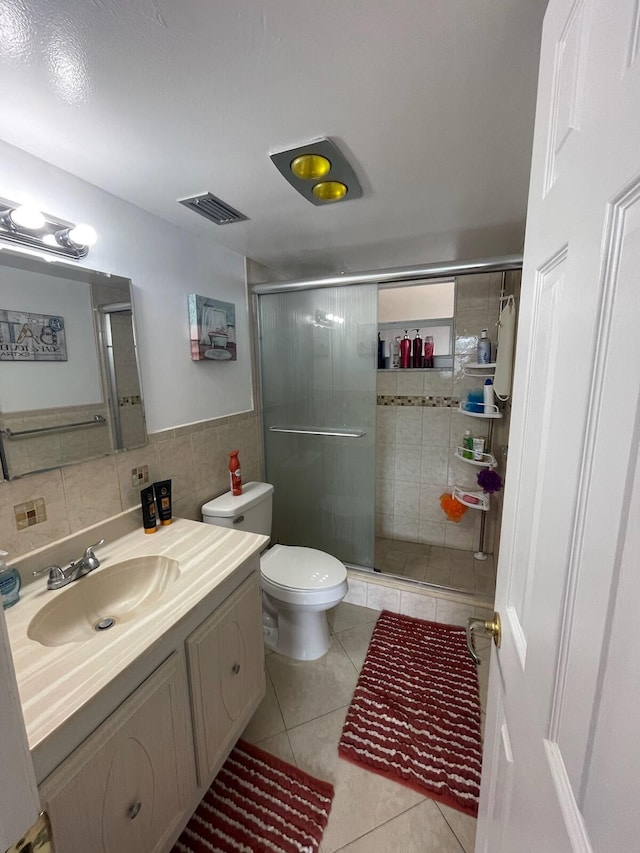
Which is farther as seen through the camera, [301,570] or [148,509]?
[301,570]

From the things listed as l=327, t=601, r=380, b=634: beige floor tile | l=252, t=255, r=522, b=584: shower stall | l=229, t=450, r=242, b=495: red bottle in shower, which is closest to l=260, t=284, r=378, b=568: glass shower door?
l=252, t=255, r=522, b=584: shower stall

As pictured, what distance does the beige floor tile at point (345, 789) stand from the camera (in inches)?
44.4

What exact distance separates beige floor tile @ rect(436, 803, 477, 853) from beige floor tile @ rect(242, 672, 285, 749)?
2.11ft

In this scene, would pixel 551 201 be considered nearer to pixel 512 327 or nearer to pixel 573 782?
pixel 573 782

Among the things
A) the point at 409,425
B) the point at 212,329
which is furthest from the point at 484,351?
the point at 212,329

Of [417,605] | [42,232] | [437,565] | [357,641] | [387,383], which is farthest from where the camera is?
[387,383]

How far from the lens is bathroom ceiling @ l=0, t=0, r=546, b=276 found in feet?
2.26

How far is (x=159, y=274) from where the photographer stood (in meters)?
1.56

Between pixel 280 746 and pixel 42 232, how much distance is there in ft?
6.73

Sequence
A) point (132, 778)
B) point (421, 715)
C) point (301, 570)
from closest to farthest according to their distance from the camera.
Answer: point (132, 778)
point (421, 715)
point (301, 570)

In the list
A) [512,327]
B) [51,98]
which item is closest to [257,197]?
[51,98]

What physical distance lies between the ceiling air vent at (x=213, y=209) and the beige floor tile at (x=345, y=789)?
218 centimetres

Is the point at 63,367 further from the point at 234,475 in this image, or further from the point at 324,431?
the point at 324,431

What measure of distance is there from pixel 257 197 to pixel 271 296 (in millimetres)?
849
